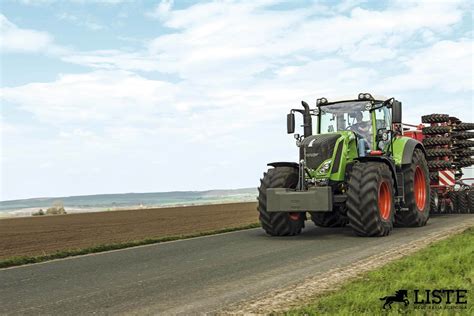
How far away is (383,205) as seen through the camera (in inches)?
467

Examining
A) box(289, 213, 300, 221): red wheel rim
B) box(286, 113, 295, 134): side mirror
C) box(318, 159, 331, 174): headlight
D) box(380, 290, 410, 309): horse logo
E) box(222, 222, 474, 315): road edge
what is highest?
box(286, 113, 295, 134): side mirror

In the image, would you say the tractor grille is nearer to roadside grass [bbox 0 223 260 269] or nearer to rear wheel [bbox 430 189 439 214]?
roadside grass [bbox 0 223 260 269]

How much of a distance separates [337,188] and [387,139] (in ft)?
6.42

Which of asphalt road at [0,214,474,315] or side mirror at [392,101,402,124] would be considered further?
side mirror at [392,101,402,124]

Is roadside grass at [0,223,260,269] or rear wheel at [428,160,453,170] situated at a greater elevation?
rear wheel at [428,160,453,170]

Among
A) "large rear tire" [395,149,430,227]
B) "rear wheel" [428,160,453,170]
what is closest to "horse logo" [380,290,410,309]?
"large rear tire" [395,149,430,227]

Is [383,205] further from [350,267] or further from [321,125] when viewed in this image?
[350,267]

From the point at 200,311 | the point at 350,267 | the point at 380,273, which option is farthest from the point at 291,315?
the point at 350,267

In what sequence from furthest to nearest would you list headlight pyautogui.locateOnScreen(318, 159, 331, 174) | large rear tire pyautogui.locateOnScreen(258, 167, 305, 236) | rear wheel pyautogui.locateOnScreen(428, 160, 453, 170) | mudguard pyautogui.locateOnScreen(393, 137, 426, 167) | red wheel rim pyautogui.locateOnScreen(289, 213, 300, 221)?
rear wheel pyautogui.locateOnScreen(428, 160, 453, 170), mudguard pyautogui.locateOnScreen(393, 137, 426, 167), red wheel rim pyautogui.locateOnScreen(289, 213, 300, 221), large rear tire pyautogui.locateOnScreen(258, 167, 305, 236), headlight pyautogui.locateOnScreen(318, 159, 331, 174)

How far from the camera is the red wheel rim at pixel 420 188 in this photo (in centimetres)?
1397

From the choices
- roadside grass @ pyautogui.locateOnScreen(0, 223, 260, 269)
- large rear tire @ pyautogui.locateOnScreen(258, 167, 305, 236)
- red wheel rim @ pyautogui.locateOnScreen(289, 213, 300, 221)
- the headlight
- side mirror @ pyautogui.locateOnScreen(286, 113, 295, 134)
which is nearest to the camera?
roadside grass @ pyautogui.locateOnScreen(0, 223, 260, 269)

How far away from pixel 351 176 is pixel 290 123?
7.28 feet

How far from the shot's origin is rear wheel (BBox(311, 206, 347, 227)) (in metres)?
13.8

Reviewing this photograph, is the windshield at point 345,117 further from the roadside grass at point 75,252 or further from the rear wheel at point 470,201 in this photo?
the rear wheel at point 470,201
